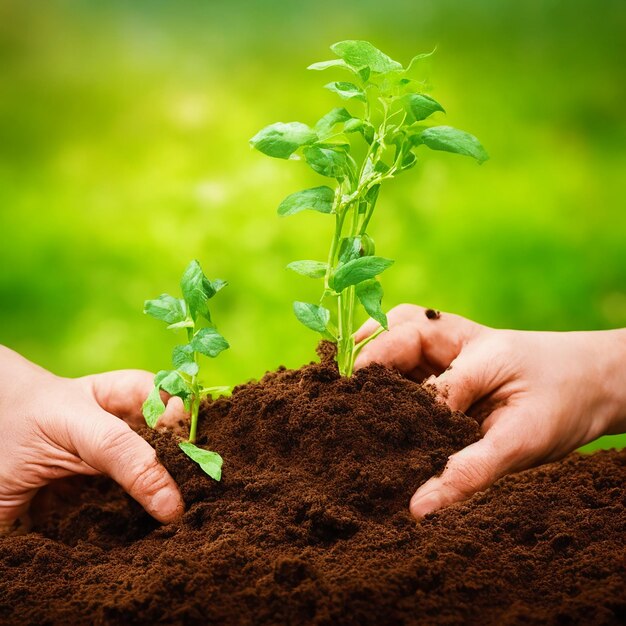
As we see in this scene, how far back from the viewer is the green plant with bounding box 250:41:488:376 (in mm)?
1220

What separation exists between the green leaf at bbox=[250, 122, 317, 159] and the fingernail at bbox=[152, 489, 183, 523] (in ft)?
1.79

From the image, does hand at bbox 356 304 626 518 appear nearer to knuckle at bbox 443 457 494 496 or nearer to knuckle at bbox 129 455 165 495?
knuckle at bbox 443 457 494 496

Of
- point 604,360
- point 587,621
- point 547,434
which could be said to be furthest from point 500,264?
point 587,621

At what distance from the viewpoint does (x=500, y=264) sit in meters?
2.41

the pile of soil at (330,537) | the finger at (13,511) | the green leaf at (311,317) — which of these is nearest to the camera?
the pile of soil at (330,537)

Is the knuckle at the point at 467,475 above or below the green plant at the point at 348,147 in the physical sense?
below

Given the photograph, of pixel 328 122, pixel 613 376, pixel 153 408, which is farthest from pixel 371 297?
pixel 613 376

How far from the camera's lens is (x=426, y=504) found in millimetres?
1199

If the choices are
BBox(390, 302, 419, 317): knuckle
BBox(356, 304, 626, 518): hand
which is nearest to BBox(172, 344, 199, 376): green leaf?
BBox(356, 304, 626, 518): hand

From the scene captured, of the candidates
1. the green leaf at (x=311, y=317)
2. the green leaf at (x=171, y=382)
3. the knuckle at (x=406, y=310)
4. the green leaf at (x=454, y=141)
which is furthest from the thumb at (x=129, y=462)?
the green leaf at (x=454, y=141)

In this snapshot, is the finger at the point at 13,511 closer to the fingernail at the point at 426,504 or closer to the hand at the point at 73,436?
the hand at the point at 73,436

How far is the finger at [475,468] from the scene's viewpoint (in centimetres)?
121

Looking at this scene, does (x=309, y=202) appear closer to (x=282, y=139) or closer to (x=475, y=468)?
(x=282, y=139)

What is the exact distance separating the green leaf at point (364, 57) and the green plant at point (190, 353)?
15.9 inches
